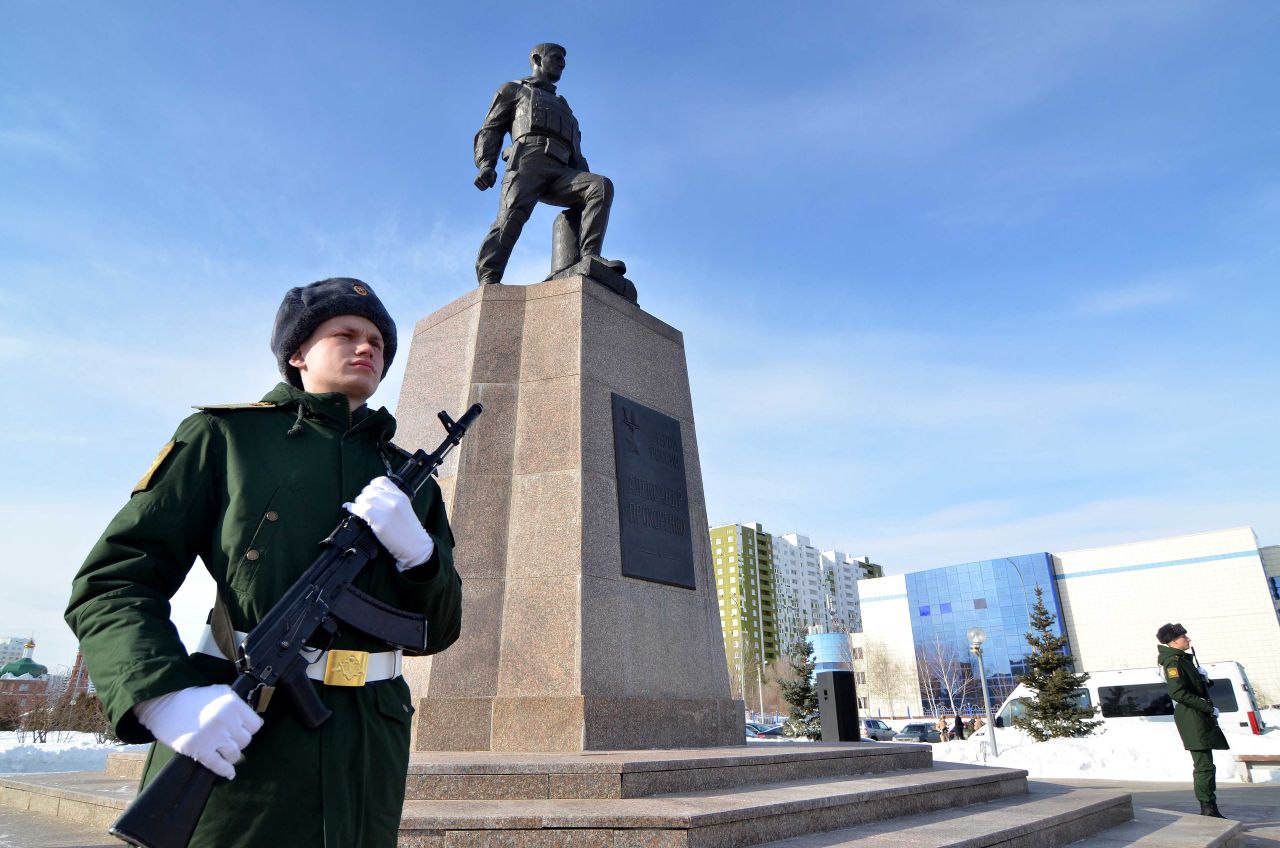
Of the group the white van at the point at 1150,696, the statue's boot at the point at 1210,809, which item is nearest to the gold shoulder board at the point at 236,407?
the statue's boot at the point at 1210,809

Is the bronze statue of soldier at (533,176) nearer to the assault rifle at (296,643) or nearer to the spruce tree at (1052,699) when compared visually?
the assault rifle at (296,643)

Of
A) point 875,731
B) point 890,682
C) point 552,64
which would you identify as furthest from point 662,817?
point 890,682

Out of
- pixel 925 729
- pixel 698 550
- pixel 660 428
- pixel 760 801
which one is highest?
pixel 660 428

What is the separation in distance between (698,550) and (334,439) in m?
5.72

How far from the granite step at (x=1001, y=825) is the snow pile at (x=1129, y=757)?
24.7ft

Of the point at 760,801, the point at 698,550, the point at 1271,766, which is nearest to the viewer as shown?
the point at 760,801

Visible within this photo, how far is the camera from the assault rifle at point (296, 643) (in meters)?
1.38

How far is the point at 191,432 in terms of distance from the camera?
6.09ft

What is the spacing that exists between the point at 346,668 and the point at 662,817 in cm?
231

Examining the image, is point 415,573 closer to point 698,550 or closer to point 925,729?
point 698,550

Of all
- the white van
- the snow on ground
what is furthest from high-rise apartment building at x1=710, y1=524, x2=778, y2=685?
the snow on ground

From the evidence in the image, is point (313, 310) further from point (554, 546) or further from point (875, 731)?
point (875, 731)

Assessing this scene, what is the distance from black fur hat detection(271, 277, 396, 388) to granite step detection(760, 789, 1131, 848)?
11.1 feet

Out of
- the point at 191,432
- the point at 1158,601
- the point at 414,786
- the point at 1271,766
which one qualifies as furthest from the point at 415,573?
the point at 1158,601
